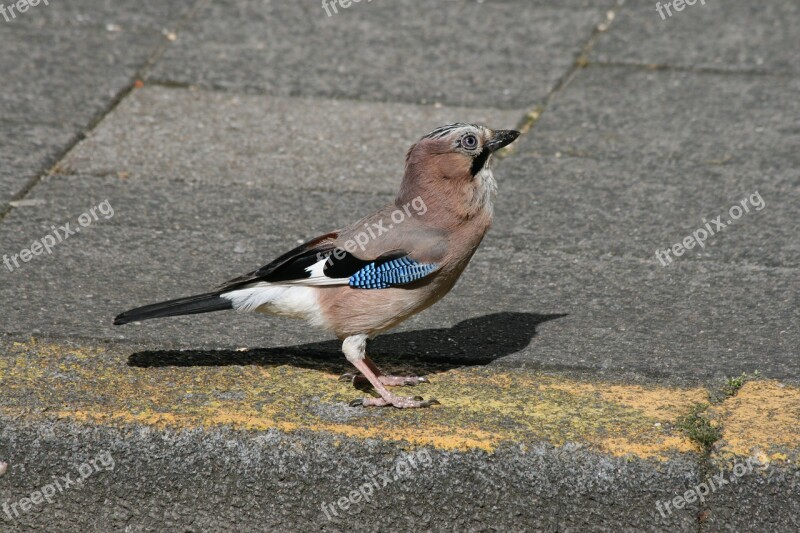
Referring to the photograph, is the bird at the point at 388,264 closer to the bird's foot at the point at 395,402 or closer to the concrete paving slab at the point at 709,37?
the bird's foot at the point at 395,402

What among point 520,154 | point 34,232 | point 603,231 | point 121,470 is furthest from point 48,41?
point 121,470

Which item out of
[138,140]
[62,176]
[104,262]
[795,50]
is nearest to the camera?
[104,262]

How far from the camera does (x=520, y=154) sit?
6.54 meters

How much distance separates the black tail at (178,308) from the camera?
4.20 meters

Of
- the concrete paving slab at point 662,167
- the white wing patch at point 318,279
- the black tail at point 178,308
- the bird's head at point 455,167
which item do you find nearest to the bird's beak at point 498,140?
the bird's head at point 455,167

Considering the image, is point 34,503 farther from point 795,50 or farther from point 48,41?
point 795,50

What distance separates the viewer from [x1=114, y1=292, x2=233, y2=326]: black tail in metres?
4.20

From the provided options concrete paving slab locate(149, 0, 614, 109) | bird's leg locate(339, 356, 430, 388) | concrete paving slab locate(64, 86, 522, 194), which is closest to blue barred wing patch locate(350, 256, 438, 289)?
bird's leg locate(339, 356, 430, 388)

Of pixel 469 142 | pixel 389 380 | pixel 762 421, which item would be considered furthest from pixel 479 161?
pixel 762 421

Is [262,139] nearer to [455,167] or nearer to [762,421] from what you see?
[455,167]

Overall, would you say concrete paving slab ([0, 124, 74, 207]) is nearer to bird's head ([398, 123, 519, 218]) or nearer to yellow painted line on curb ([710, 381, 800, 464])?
bird's head ([398, 123, 519, 218])

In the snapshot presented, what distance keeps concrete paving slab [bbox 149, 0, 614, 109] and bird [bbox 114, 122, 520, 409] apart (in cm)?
290

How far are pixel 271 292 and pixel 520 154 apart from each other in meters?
2.60

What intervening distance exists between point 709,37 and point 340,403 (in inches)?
Result: 199
